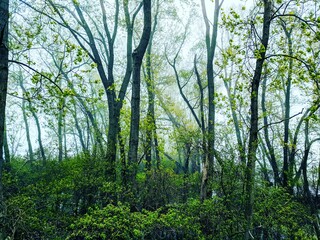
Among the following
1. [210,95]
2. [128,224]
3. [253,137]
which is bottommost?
[128,224]

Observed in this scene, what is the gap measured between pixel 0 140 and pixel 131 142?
4.09 metres

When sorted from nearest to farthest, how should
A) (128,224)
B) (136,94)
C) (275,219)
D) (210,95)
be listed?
1. (128,224)
2. (275,219)
3. (136,94)
4. (210,95)

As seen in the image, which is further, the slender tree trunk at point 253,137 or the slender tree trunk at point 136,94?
the slender tree trunk at point 136,94

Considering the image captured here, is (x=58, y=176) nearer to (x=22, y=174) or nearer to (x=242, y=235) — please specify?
(x=242, y=235)

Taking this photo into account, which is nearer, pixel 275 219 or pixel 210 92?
pixel 275 219

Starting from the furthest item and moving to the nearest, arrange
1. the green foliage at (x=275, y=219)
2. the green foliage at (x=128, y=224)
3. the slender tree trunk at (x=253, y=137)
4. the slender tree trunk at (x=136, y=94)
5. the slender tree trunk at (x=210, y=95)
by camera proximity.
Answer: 1. the slender tree trunk at (x=210, y=95)
2. the slender tree trunk at (x=136, y=94)
3. the green foliage at (x=275, y=219)
4. the slender tree trunk at (x=253, y=137)
5. the green foliage at (x=128, y=224)

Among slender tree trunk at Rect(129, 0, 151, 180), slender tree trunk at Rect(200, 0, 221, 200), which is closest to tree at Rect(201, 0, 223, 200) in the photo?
slender tree trunk at Rect(200, 0, 221, 200)

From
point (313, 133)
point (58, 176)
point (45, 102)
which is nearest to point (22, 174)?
point (58, 176)

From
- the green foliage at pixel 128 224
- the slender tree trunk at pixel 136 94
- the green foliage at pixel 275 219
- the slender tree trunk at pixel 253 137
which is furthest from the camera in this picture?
the slender tree trunk at pixel 136 94

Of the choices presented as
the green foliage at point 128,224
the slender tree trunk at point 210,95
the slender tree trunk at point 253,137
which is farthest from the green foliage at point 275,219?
the slender tree trunk at point 210,95

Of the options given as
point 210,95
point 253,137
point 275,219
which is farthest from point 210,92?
point 275,219

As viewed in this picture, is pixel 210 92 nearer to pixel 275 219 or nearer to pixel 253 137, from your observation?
pixel 253 137

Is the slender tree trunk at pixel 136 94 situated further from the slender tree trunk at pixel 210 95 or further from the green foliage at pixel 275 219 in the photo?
the green foliage at pixel 275 219

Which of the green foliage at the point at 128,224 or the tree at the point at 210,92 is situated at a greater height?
the tree at the point at 210,92
